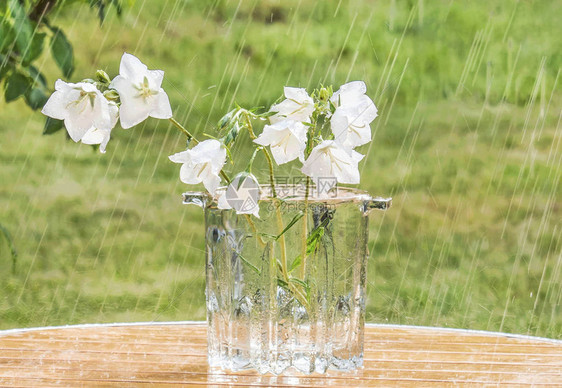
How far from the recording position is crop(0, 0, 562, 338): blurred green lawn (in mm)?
2582

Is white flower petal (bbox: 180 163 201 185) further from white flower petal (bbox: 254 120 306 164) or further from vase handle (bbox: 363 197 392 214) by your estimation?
vase handle (bbox: 363 197 392 214)

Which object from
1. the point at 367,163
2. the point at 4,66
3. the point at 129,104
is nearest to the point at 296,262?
the point at 129,104

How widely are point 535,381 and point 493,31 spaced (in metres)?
2.50

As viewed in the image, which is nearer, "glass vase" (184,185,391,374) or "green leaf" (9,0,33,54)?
"glass vase" (184,185,391,374)

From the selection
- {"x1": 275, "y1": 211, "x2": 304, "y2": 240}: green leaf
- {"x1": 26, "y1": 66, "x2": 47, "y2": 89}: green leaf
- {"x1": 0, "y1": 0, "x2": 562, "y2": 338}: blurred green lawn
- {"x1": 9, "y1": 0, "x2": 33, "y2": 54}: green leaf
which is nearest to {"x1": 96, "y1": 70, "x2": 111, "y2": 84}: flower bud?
{"x1": 275, "y1": 211, "x2": 304, "y2": 240}: green leaf

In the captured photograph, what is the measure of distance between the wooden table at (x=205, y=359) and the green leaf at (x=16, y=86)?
47 centimetres

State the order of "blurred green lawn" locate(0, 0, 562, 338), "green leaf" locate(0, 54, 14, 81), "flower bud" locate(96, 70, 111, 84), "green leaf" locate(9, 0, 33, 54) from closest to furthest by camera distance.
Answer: "flower bud" locate(96, 70, 111, 84)
"green leaf" locate(9, 0, 33, 54)
"green leaf" locate(0, 54, 14, 81)
"blurred green lawn" locate(0, 0, 562, 338)

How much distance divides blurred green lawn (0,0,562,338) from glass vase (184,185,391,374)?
1.76 m

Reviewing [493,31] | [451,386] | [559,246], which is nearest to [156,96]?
[451,386]

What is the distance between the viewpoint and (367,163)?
277 centimetres

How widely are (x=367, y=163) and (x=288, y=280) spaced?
2053 mm

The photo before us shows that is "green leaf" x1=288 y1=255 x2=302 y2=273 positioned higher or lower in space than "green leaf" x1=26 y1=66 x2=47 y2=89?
higher

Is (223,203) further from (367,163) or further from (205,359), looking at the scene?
(367,163)

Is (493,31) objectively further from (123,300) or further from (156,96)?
(156,96)
